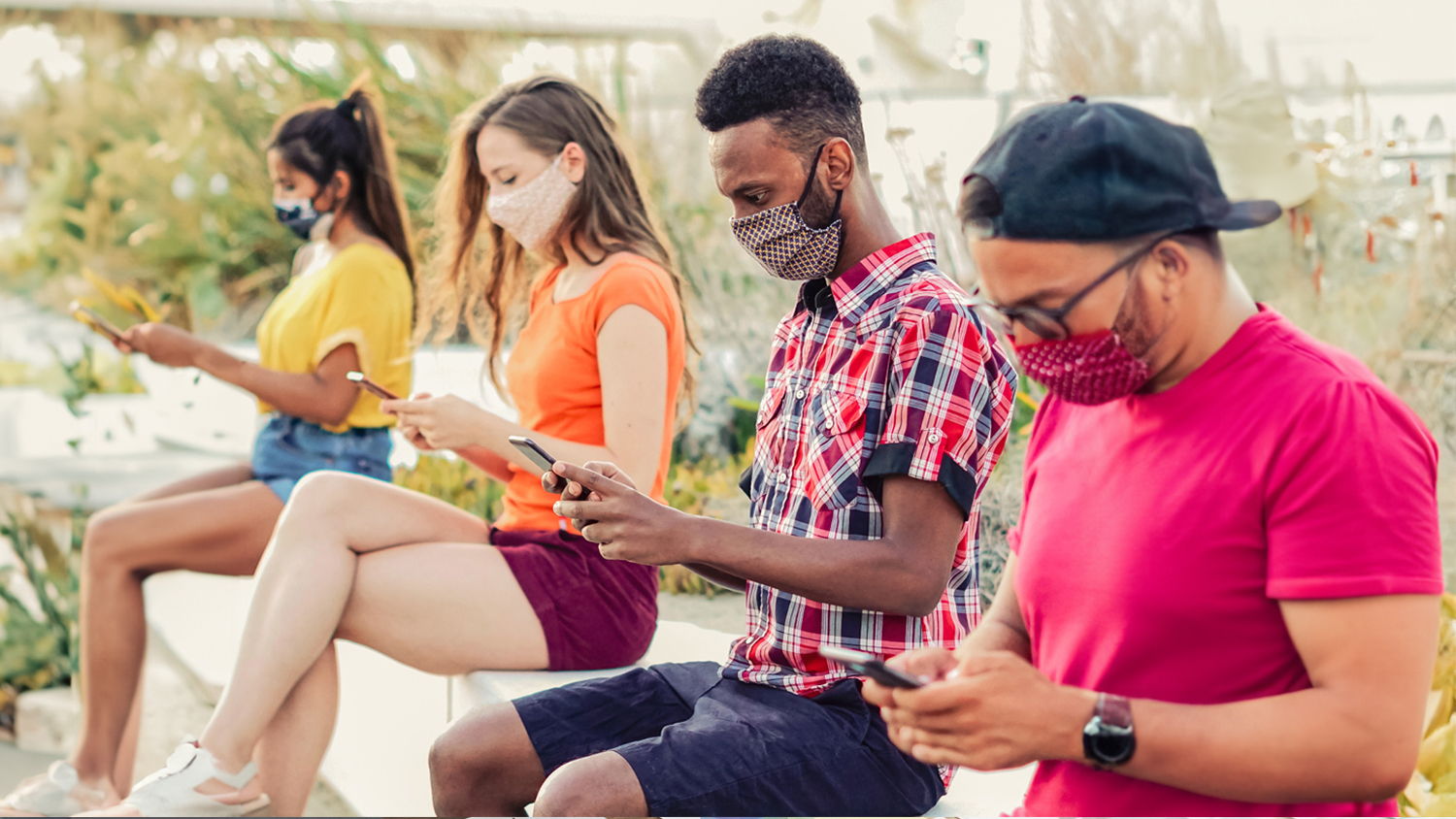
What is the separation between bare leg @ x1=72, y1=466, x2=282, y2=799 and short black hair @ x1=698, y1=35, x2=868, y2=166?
6.46ft

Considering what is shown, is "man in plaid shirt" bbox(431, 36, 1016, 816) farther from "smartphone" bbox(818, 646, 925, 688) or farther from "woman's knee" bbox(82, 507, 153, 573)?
"woman's knee" bbox(82, 507, 153, 573)

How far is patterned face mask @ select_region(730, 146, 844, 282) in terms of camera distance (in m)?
1.94

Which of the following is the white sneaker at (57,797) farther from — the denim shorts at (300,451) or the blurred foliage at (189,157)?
the blurred foliage at (189,157)

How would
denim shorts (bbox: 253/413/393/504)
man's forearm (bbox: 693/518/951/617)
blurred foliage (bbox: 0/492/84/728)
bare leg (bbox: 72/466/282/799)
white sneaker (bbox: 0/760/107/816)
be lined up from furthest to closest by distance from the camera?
1. blurred foliage (bbox: 0/492/84/728)
2. denim shorts (bbox: 253/413/393/504)
3. bare leg (bbox: 72/466/282/799)
4. white sneaker (bbox: 0/760/107/816)
5. man's forearm (bbox: 693/518/951/617)

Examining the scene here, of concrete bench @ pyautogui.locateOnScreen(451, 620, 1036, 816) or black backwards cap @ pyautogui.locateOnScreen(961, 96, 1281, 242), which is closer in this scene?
black backwards cap @ pyautogui.locateOnScreen(961, 96, 1281, 242)

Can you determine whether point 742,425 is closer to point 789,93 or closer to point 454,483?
point 454,483

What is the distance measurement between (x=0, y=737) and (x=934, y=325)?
432 cm

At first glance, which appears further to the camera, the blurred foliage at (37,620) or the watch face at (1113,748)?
the blurred foliage at (37,620)

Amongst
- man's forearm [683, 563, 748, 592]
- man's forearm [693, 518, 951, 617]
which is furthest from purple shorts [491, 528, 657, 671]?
man's forearm [693, 518, 951, 617]

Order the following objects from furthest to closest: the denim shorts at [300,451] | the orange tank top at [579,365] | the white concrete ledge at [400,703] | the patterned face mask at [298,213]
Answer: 1. the patterned face mask at [298,213]
2. the denim shorts at [300,451]
3. the orange tank top at [579,365]
4. the white concrete ledge at [400,703]

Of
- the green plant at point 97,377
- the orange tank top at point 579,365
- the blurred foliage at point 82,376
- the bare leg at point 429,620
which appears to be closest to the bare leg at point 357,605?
the bare leg at point 429,620

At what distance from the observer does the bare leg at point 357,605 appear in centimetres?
250

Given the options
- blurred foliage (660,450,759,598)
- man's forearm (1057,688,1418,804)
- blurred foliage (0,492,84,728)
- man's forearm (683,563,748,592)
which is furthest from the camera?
blurred foliage (0,492,84,728)

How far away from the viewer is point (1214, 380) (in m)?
1.28
